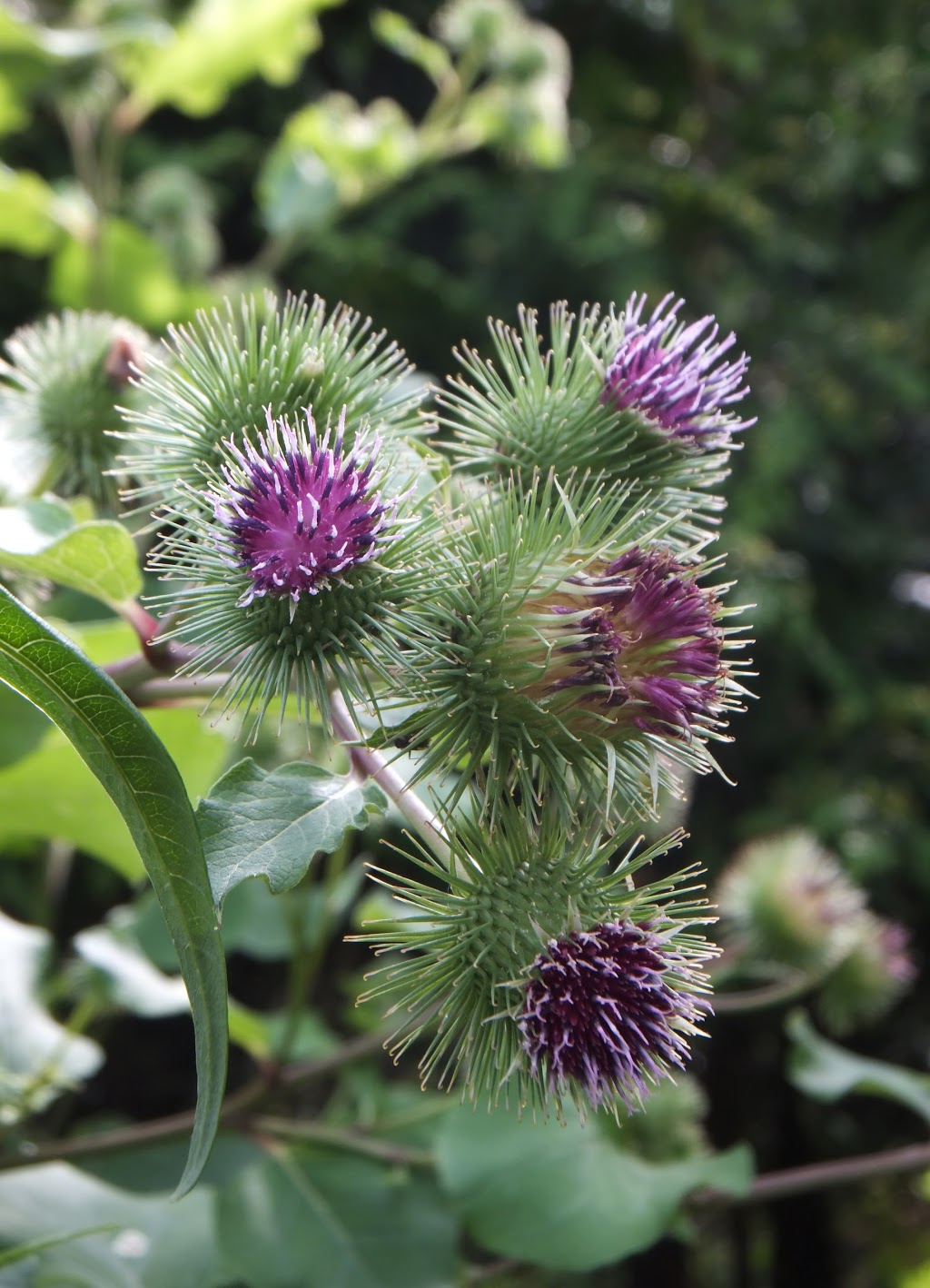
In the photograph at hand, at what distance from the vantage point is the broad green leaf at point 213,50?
9.55ft

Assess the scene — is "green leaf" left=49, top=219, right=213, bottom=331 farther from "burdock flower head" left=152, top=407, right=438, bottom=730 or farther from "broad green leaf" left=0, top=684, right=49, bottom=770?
"burdock flower head" left=152, top=407, right=438, bottom=730

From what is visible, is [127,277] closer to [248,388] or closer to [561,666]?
[248,388]

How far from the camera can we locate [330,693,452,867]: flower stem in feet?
3.34

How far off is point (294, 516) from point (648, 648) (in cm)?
33

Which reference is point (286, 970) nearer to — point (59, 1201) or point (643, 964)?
point (59, 1201)

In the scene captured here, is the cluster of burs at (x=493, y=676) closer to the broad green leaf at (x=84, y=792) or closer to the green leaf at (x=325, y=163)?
the broad green leaf at (x=84, y=792)

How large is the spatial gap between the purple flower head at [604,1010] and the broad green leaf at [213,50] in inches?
104

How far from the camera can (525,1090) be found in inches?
46.5

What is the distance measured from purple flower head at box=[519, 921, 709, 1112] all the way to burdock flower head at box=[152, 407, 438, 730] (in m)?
0.30

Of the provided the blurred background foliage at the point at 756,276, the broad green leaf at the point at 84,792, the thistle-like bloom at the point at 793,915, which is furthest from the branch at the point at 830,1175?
the blurred background foliage at the point at 756,276

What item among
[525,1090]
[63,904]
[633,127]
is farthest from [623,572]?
[633,127]

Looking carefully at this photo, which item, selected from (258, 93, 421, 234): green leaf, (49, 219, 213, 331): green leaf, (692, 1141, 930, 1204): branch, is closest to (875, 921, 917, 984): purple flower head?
(692, 1141, 930, 1204): branch

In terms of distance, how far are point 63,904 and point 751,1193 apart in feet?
11.4

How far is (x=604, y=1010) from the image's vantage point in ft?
3.13
